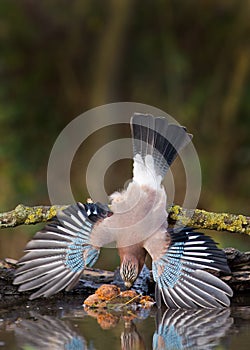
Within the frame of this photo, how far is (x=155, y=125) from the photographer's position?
673 centimetres

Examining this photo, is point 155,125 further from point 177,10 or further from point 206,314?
point 177,10

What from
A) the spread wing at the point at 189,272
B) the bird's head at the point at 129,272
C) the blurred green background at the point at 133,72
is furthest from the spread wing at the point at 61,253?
the blurred green background at the point at 133,72

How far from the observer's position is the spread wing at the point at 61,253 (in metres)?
5.44

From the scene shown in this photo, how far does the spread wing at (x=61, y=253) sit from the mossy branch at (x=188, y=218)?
107 millimetres

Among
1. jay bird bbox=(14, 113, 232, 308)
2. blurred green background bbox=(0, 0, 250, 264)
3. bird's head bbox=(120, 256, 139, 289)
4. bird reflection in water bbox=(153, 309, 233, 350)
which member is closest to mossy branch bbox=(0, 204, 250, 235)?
jay bird bbox=(14, 113, 232, 308)

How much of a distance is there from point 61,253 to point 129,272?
52cm

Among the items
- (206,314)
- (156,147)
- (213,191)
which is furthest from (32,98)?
(206,314)

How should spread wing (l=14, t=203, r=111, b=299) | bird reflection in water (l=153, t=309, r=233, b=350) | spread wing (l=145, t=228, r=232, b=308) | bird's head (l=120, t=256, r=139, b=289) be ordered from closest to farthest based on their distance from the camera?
bird reflection in water (l=153, t=309, r=233, b=350)
spread wing (l=145, t=228, r=232, b=308)
spread wing (l=14, t=203, r=111, b=299)
bird's head (l=120, t=256, r=139, b=289)

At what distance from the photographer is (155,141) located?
267 inches

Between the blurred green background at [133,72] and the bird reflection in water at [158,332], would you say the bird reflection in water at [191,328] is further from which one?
the blurred green background at [133,72]

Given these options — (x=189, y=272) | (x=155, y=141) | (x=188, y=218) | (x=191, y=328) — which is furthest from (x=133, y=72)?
(x=191, y=328)

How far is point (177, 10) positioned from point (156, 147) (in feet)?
18.4

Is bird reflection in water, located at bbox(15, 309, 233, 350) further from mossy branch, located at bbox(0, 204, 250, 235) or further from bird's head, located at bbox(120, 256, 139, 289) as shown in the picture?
mossy branch, located at bbox(0, 204, 250, 235)

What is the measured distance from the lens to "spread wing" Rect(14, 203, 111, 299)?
5438 millimetres
